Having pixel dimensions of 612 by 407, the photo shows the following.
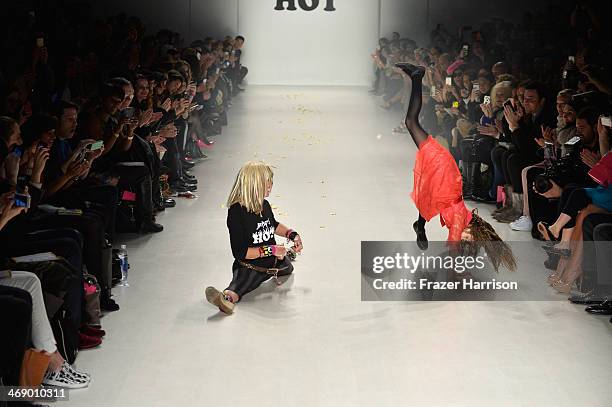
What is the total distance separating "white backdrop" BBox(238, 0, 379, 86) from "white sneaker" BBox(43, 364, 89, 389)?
1634 centimetres

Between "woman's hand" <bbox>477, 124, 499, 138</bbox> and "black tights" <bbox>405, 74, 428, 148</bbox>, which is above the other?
"black tights" <bbox>405, 74, 428, 148</bbox>

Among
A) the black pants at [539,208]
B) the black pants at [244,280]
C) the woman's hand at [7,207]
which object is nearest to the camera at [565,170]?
the black pants at [539,208]

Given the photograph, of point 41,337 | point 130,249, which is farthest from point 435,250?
point 41,337

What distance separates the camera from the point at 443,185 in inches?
219

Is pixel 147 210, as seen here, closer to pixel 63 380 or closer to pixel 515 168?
pixel 515 168

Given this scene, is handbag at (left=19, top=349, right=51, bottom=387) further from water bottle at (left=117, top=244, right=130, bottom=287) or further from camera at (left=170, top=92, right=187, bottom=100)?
camera at (left=170, top=92, right=187, bottom=100)

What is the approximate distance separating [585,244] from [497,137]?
2800mm

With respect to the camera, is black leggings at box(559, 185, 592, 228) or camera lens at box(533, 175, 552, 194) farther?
camera lens at box(533, 175, 552, 194)

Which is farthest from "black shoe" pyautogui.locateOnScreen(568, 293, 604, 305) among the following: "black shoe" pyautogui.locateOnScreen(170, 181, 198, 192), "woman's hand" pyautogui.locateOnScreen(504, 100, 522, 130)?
"black shoe" pyautogui.locateOnScreen(170, 181, 198, 192)

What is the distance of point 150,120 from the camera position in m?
7.54

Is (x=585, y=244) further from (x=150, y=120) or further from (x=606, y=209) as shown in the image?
(x=150, y=120)

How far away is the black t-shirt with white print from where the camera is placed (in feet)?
17.6

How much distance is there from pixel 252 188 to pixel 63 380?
1.65m

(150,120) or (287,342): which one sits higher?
(150,120)
